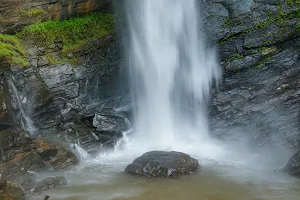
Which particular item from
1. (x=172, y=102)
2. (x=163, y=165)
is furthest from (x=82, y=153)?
(x=172, y=102)

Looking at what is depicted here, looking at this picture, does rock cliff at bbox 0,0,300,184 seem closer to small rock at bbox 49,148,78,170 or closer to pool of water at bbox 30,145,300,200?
small rock at bbox 49,148,78,170

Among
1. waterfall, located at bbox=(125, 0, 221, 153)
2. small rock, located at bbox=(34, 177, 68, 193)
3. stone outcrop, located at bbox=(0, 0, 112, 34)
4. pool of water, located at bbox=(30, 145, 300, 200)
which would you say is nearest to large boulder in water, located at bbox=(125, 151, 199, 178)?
pool of water, located at bbox=(30, 145, 300, 200)

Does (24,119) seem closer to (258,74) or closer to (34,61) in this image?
(34,61)

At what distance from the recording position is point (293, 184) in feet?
30.7

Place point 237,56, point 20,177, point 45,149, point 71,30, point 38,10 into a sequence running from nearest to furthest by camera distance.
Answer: point 20,177 < point 45,149 < point 237,56 < point 71,30 < point 38,10

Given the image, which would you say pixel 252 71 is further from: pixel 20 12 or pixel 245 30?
pixel 20 12

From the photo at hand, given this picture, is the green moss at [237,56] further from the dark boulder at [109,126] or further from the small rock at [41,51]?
the small rock at [41,51]

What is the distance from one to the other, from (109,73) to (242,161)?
760 centimetres

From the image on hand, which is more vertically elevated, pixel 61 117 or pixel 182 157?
pixel 61 117

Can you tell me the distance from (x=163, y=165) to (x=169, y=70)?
7.06 metres

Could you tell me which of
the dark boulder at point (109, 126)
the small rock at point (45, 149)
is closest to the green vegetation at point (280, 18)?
the dark boulder at point (109, 126)

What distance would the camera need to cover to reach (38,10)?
54.5 feet

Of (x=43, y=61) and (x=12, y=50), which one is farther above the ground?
(x=12, y=50)

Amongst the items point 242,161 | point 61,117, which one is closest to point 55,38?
point 61,117
